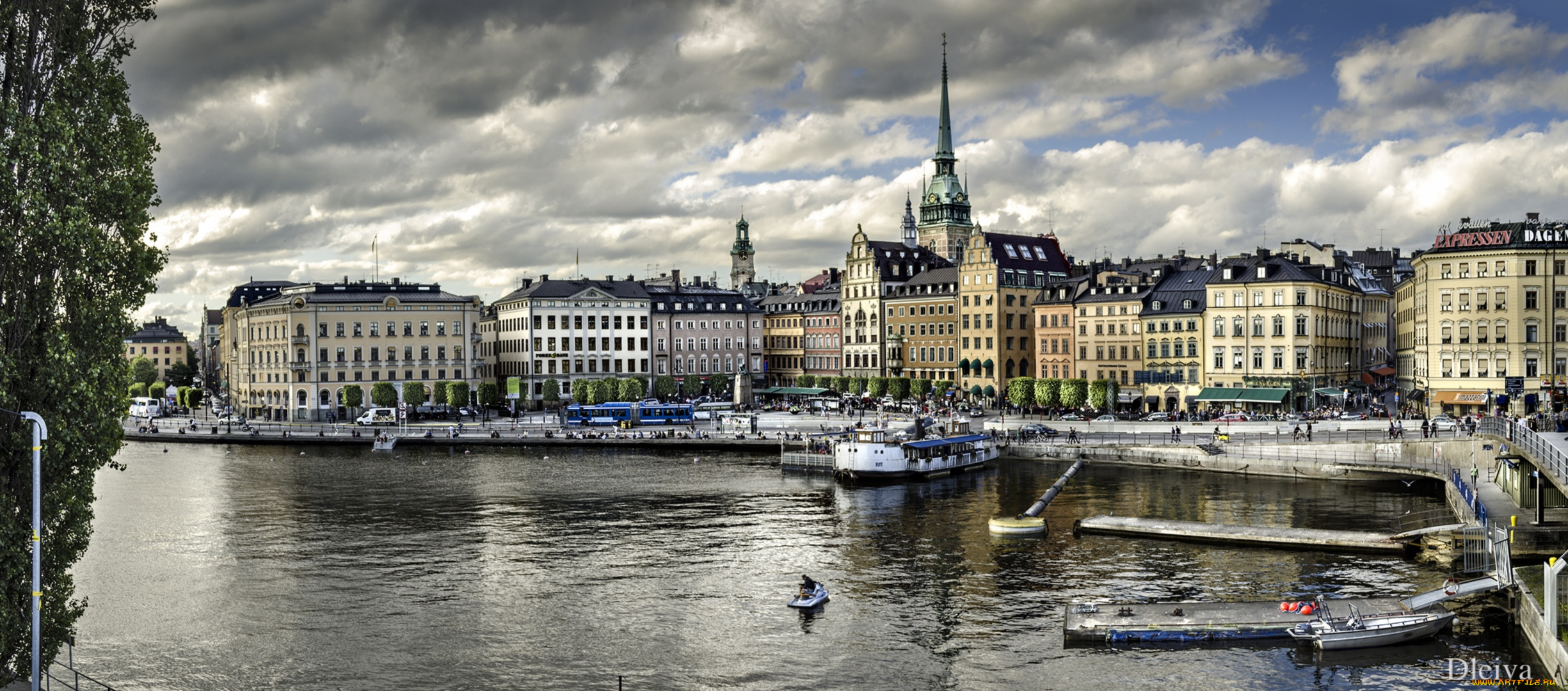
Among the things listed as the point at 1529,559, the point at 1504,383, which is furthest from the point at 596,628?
the point at 1504,383

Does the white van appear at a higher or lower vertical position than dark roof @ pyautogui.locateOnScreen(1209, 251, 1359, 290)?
lower

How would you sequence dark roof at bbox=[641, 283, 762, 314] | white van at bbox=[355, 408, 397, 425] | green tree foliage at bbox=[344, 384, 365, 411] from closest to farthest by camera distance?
white van at bbox=[355, 408, 397, 425], green tree foliage at bbox=[344, 384, 365, 411], dark roof at bbox=[641, 283, 762, 314]

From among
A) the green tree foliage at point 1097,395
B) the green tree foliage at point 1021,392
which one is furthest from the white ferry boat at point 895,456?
the green tree foliage at point 1021,392

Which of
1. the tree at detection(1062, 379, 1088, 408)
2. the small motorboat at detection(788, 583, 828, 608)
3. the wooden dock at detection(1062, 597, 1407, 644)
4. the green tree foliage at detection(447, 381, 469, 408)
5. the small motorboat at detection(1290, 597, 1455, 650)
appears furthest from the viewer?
the green tree foliage at detection(447, 381, 469, 408)

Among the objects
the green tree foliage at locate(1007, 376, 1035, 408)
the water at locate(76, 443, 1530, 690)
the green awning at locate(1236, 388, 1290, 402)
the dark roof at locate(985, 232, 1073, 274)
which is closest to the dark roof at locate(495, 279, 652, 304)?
the dark roof at locate(985, 232, 1073, 274)

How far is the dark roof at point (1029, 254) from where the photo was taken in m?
144

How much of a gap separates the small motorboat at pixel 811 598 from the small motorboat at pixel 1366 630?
1608 cm

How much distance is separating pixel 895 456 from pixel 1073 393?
1567 inches

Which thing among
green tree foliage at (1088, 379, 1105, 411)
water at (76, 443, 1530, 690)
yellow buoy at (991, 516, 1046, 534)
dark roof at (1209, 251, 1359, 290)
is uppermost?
dark roof at (1209, 251, 1359, 290)

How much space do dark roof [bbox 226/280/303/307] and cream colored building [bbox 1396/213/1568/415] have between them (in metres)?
144

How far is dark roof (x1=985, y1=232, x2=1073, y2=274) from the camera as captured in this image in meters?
144

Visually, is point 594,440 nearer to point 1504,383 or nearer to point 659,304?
point 659,304

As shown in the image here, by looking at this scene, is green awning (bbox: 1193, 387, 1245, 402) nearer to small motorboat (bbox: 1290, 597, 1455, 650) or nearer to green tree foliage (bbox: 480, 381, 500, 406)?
small motorboat (bbox: 1290, 597, 1455, 650)

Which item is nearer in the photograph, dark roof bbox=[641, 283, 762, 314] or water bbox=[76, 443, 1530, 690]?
water bbox=[76, 443, 1530, 690]
